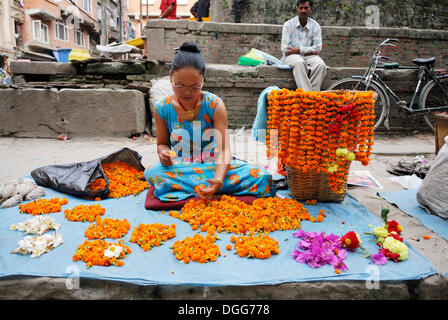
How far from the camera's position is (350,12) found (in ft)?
27.3

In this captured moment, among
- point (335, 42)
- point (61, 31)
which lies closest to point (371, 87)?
point (335, 42)

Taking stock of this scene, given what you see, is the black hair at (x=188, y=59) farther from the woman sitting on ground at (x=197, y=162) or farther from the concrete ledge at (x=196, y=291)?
the concrete ledge at (x=196, y=291)

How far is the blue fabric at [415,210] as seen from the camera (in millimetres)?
2225

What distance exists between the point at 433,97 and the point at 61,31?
84.7ft

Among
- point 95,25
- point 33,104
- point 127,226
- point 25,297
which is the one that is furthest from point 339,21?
point 95,25

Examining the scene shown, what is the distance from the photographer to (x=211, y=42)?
6.96 meters

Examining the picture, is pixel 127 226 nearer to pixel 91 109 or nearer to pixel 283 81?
pixel 91 109

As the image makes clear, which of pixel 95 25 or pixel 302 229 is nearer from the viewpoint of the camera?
pixel 302 229

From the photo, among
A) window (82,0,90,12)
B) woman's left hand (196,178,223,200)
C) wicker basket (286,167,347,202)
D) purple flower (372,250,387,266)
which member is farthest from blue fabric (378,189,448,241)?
window (82,0,90,12)

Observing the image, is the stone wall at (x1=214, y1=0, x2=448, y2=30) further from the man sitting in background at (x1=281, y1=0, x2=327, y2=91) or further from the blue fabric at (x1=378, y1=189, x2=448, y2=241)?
the blue fabric at (x1=378, y1=189, x2=448, y2=241)

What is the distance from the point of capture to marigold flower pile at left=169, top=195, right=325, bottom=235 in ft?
6.81

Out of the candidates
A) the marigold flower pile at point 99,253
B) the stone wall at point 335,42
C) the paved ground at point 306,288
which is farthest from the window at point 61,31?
the marigold flower pile at point 99,253

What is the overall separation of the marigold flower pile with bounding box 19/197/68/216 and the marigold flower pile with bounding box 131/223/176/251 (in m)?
0.84
